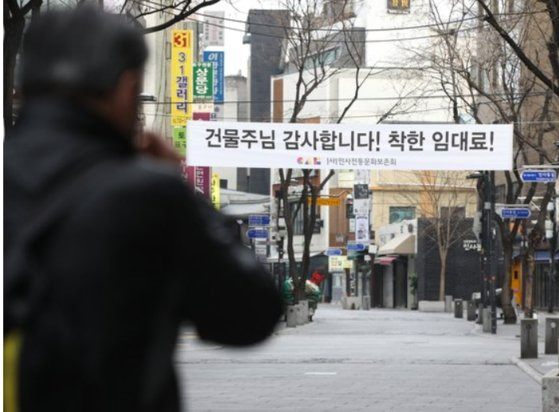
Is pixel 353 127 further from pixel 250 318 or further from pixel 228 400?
pixel 250 318

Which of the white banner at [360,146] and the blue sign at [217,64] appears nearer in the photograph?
Answer: the white banner at [360,146]

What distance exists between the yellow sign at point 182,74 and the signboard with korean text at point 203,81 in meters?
2.85

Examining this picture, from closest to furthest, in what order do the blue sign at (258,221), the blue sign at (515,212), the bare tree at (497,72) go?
the blue sign at (515,212), the bare tree at (497,72), the blue sign at (258,221)

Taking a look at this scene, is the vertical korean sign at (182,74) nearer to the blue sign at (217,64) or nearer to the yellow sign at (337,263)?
the blue sign at (217,64)

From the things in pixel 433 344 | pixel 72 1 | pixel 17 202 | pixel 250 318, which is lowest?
pixel 433 344

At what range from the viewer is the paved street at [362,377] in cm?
1661

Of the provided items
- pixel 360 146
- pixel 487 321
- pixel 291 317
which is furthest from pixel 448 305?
pixel 360 146

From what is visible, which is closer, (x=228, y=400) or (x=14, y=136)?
(x=14, y=136)

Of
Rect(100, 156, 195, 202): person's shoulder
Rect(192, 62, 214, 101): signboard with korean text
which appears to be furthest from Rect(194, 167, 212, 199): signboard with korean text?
Rect(100, 156, 195, 202): person's shoulder

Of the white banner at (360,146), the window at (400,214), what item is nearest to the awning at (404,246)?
the window at (400,214)

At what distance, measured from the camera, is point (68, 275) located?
293cm

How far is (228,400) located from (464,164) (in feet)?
22.5

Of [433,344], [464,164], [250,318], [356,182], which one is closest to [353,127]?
[464,164]

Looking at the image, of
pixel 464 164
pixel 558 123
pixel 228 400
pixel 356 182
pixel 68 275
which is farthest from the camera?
pixel 356 182
